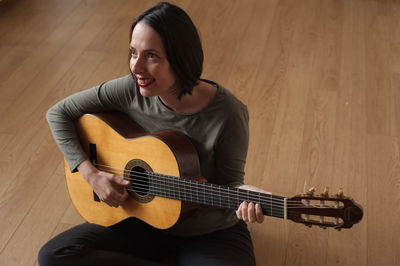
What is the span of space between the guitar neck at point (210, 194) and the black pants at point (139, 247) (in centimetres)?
21

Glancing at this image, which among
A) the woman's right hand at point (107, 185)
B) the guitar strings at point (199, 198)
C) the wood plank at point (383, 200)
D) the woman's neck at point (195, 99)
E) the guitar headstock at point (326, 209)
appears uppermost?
the woman's neck at point (195, 99)

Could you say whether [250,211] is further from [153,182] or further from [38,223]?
[38,223]

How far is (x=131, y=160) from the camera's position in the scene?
150 cm

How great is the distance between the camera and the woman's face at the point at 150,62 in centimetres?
128

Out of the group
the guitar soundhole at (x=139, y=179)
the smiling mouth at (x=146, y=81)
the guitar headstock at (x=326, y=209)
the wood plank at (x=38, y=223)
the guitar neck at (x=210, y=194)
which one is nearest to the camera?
the guitar headstock at (x=326, y=209)

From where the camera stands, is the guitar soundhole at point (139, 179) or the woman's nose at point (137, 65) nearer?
the woman's nose at point (137, 65)

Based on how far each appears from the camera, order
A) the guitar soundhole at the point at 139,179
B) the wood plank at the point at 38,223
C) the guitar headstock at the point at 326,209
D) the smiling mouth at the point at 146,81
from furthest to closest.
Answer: the wood plank at the point at 38,223 < the guitar soundhole at the point at 139,179 < the smiling mouth at the point at 146,81 < the guitar headstock at the point at 326,209

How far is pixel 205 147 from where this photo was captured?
1.44 meters

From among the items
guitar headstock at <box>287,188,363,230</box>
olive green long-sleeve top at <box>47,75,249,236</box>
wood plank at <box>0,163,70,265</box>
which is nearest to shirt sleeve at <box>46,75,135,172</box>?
olive green long-sleeve top at <box>47,75,249,236</box>

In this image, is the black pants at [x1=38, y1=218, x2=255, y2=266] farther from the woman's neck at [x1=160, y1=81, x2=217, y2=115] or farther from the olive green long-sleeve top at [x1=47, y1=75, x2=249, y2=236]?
the woman's neck at [x1=160, y1=81, x2=217, y2=115]

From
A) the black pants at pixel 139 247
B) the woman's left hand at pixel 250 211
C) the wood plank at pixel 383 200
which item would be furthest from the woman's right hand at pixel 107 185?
the wood plank at pixel 383 200

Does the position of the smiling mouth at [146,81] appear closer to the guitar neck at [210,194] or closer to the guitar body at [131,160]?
the guitar body at [131,160]

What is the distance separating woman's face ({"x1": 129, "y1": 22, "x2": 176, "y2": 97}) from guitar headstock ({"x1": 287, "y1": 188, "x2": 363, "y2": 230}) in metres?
0.48

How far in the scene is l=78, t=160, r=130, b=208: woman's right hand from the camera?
1494mm
